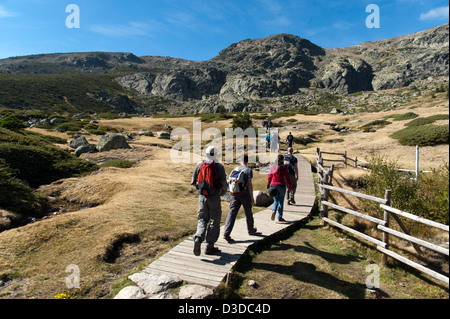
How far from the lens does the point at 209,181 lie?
5.89 meters

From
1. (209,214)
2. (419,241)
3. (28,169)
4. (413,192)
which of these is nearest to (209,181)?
(209,214)

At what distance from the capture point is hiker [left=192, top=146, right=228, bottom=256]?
5.90 m

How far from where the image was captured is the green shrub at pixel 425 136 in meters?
24.0

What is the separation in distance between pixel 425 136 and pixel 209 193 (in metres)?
27.0

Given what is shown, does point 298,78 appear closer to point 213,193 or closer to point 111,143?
point 111,143

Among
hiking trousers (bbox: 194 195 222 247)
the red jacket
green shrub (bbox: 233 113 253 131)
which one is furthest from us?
green shrub (bbox: 233 113 253 131)

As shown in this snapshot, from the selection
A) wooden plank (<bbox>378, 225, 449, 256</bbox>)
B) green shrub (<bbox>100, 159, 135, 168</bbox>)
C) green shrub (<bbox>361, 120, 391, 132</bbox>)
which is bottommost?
→ wooden plank (<bbox>378, 225, 449, 256</bbox>)

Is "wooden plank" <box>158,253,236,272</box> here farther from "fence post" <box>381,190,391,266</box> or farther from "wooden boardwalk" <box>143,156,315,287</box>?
"fence post" <box>381,190,391,266</box>

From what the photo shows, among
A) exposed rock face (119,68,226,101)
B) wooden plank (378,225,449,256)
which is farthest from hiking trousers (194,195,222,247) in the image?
exposed rock face (119,68,226,101)

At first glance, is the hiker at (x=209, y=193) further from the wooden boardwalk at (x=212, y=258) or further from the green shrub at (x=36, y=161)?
the green shrub at (x=36, y=161)

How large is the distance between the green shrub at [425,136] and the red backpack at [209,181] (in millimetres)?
25823

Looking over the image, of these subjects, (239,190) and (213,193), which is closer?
(213,193)

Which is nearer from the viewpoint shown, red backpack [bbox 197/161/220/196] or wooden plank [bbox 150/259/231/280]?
wooden plank [bbox 150/259/231/280]
